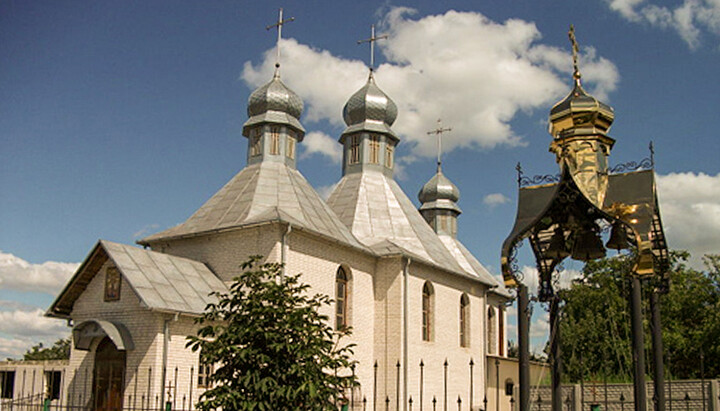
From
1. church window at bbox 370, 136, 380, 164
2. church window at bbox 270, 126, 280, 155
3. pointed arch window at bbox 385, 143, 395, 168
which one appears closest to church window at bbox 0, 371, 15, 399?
church window at bbox 270, 126, 280, 155

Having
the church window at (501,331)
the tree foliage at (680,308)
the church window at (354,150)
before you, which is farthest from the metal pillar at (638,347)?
the church window at (501,331)

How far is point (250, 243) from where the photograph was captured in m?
16.3

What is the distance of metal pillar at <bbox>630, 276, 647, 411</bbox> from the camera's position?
6.72 m

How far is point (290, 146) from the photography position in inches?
811

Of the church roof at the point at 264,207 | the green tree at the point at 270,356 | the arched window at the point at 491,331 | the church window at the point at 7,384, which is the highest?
the church roof at the point at 264,207

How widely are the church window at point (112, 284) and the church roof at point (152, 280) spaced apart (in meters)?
0.30

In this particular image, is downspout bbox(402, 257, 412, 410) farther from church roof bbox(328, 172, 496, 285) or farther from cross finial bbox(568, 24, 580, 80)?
cross finial bbox(568, 24, 580, 80)

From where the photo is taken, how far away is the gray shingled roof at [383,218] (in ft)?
67.4

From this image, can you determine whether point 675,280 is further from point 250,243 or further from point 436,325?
point 250,243

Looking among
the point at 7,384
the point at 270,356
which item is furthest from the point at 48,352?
the point at 270,356

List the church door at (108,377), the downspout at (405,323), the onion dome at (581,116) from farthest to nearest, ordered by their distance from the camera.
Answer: the downspout at (405,323) < the church door at (108,377) < the onion dome at (581,116)

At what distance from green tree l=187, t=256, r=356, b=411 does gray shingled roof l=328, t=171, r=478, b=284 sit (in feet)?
39.9

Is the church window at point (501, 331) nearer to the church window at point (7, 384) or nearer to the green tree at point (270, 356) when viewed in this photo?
the church window at point (7, 384)

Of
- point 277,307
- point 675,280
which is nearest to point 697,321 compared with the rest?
point 675,280
